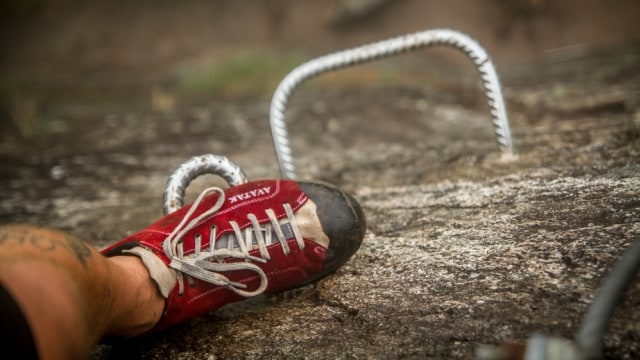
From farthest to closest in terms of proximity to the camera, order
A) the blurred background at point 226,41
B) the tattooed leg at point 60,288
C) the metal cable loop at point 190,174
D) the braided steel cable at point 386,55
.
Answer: the blurred background at point 226,41 → the braided steel cable at point 386,55 → the metal cable loop at point 190,174 → the tattooed leg at point 60,288

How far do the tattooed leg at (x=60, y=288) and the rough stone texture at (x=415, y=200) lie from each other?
0.90 feet

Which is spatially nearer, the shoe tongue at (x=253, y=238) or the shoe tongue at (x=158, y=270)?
the shoe tongue at (x=158, y=270)

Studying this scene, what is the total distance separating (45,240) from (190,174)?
0.64 meters

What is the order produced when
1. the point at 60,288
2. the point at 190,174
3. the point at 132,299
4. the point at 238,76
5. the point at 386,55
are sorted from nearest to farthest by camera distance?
the point at 60,288 < the point at 132,299 < the point at 190,174 < the point at 386,55 < the point at 238,76

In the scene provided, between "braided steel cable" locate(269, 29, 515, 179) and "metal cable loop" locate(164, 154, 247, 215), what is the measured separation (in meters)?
0.32

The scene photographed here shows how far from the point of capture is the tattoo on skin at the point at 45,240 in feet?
2.56

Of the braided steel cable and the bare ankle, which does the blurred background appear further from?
the bare ankle

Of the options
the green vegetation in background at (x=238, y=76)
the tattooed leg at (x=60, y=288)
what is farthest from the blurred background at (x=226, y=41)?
the tattooed leg at (x=60, y=288)

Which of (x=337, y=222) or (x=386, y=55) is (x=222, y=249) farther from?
(x=386, y=55)

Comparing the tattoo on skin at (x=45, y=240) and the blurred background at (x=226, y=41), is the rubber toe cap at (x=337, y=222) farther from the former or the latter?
the blurred background at (x=226, y=41)

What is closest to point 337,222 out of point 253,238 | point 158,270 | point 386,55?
point 253,238

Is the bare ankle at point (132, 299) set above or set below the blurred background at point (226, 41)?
below

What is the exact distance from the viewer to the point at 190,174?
56.0 inches

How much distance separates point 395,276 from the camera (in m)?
1.19
